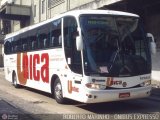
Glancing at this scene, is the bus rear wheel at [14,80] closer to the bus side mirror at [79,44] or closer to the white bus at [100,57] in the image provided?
the white bus at [100,57]

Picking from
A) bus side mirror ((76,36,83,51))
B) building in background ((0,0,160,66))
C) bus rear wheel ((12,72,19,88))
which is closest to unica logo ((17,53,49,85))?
bus rear wheel ((12,72,19,88))

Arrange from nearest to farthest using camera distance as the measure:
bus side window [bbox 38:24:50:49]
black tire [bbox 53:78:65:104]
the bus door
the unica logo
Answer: the bus door → black tire [bbox 53:78:65:104] → bus side window [bbox 38:24:50:49] → the unica logo

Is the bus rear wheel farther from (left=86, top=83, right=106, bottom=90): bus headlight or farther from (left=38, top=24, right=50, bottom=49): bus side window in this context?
(left=86, top=83, right=106, bottom=90): bus headlight

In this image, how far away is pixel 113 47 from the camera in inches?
447

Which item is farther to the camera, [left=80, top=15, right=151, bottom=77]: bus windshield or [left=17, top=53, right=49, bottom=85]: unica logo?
[left=17, top=53, right=49, bottom=85]: unica logo

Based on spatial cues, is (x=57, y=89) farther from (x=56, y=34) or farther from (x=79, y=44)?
(x=79, y=44)

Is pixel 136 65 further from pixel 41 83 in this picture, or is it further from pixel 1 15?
pixel 1 15

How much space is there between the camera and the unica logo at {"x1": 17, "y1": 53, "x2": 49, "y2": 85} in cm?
1495

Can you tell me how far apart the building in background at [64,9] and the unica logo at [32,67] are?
273 inches

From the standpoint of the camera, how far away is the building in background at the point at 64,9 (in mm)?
22734

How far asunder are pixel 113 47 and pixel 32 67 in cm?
627

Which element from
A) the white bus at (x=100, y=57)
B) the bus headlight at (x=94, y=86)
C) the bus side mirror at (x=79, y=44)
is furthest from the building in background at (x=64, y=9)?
the bus headlight at (x=94, y=86)

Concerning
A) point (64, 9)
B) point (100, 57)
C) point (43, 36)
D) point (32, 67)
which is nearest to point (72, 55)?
point (100, 57)

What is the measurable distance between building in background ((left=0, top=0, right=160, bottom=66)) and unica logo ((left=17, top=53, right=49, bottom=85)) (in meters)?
6.94
